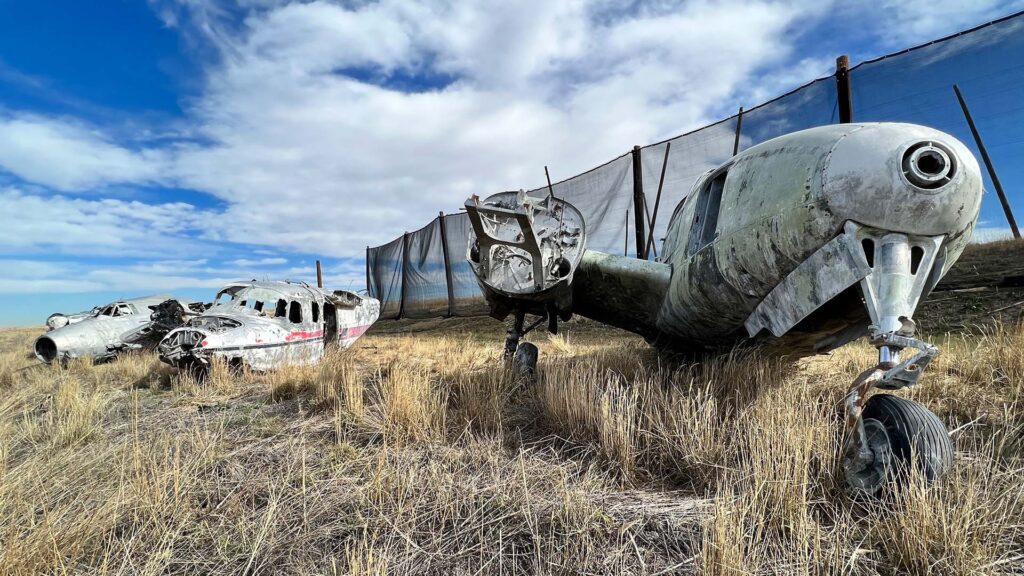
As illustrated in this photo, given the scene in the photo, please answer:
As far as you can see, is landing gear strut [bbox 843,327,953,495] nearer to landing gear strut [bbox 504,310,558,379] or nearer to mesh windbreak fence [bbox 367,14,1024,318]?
landing gear strut [bbox 504,310,558,379]

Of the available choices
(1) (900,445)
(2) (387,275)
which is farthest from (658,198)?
(2) (387,275)

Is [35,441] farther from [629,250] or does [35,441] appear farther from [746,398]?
[629,250]

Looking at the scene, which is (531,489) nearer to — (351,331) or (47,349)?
(351,331)

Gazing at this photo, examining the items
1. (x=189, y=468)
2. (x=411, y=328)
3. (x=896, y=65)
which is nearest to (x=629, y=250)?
(x=896, y=65)

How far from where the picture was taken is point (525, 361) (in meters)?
5.62

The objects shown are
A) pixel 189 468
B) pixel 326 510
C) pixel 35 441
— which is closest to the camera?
pixel 326 510

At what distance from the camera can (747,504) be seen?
221cm

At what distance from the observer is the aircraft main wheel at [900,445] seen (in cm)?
223

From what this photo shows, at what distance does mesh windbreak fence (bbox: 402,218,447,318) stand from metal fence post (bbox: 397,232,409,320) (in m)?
0.04

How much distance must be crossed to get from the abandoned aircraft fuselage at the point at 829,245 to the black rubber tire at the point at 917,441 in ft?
0.04

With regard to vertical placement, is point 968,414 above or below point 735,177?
below

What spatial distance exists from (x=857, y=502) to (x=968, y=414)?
1.94 metres

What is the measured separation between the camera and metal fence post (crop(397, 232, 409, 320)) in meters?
18.5

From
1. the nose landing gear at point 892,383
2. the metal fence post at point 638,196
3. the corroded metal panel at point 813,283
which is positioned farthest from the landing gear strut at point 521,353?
the metal fence post at point 638,196
